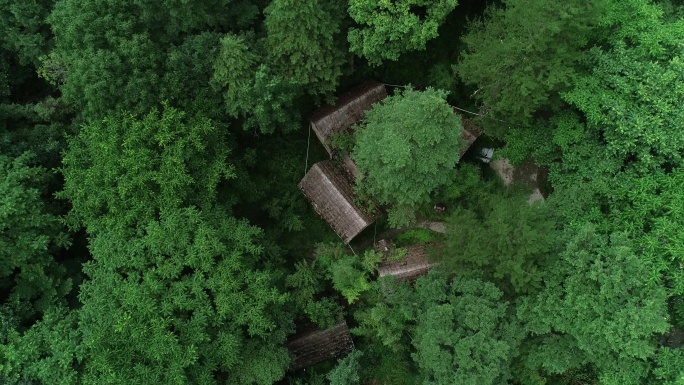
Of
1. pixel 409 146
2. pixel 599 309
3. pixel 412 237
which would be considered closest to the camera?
pixel 599 309

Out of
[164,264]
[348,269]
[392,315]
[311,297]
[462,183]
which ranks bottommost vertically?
[392,315]

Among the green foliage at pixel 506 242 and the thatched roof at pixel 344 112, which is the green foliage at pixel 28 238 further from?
the green foliage at pixel 506 242

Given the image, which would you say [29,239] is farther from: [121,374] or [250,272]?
[250,272]

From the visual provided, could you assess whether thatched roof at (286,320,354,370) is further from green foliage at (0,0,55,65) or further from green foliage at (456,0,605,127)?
green foliage at (0,0,55,65)

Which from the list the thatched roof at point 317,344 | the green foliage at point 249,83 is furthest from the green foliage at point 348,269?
the green foliage at point 249,83

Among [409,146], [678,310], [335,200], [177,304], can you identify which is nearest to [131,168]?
[177,304]

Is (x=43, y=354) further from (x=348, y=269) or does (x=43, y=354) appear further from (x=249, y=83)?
(x=249, y=83)

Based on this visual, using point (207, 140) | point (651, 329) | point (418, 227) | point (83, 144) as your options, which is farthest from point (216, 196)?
point (651, 329)
